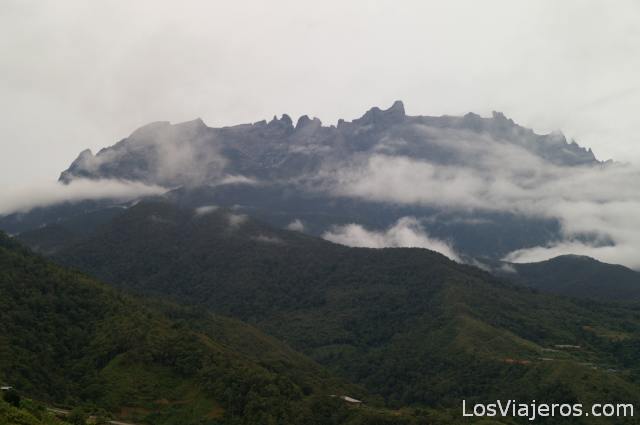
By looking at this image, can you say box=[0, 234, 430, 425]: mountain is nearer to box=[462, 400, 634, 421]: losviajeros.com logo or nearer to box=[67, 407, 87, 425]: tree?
box=[462, 400, 634, 421]: losviajeros.com logo

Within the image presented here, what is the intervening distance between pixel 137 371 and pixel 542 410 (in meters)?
105

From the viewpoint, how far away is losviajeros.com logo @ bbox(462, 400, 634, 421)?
17546 centimetres

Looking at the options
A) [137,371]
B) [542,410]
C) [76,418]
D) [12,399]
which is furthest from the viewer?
[542,410]

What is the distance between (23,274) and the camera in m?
200

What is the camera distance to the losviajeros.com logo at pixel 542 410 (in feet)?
576

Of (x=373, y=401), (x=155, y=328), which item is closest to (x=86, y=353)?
(x=155, y=328)

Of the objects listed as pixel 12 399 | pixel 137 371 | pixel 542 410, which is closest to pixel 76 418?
pixel 12 399

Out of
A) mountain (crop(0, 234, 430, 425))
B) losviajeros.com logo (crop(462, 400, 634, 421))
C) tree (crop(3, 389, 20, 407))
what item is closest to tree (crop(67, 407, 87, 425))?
tree (crop(3, 389, 20, 407))

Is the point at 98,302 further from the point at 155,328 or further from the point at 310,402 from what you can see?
the point at 310,402

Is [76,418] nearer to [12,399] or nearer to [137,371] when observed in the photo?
[12,399]

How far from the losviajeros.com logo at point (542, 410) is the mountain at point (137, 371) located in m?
Result: 30.2

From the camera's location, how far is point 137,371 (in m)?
162

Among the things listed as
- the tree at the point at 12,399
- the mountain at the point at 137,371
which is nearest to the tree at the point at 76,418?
the tree at the point at 12,399

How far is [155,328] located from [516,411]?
100285 millimetres
